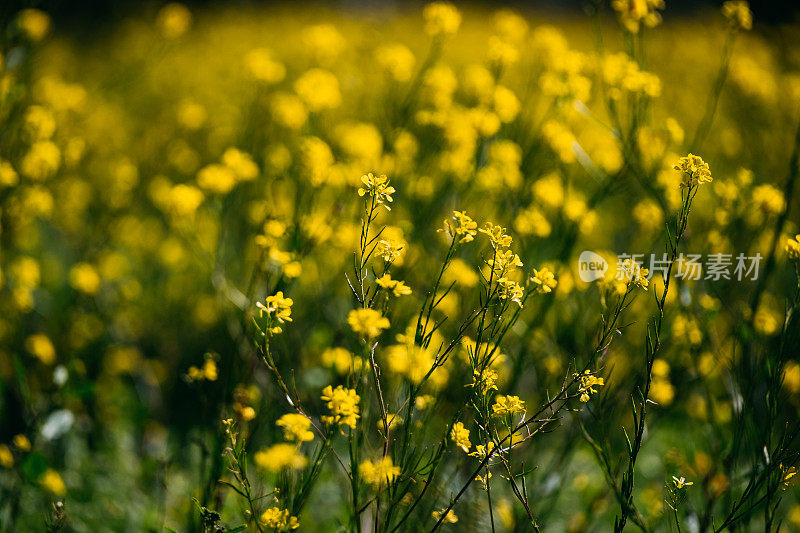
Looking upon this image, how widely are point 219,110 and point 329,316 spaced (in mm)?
2853

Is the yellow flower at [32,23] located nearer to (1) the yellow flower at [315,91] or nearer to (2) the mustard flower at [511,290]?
(1) the yellow flower at [315,91]

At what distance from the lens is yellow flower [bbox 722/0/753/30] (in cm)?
191

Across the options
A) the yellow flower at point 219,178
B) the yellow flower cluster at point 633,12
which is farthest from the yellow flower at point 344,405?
the yellow flower cluster at point 633,12

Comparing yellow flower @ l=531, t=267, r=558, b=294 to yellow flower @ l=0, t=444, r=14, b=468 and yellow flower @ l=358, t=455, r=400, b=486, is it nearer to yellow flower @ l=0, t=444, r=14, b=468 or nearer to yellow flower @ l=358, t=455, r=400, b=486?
yellow flower @ l=358, t=455, r=400, b=486

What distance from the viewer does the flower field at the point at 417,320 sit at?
130 centimetres

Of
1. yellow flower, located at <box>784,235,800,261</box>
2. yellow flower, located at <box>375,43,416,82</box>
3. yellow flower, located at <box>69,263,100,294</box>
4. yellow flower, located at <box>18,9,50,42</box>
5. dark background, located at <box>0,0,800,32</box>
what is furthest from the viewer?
dark background, located at <box>0,0,800,32</box>

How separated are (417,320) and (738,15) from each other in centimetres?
146

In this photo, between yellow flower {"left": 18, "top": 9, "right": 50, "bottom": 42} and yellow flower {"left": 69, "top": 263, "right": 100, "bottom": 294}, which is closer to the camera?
yellow flower {"left": 18, "top": 9, "right": 50, "bottom": 42}

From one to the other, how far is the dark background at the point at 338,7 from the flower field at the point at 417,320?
2.83 meters

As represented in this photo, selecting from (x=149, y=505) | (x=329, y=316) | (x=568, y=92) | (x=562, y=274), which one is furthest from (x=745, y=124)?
(x=149, y=505)

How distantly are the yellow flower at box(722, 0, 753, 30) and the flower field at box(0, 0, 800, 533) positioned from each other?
0.04ft

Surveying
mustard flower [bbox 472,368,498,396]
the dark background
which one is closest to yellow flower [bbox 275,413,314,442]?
mustard flower [bbox 472,368,498,396]

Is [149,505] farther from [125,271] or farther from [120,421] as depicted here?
[125,271]

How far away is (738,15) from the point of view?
1.92 m
